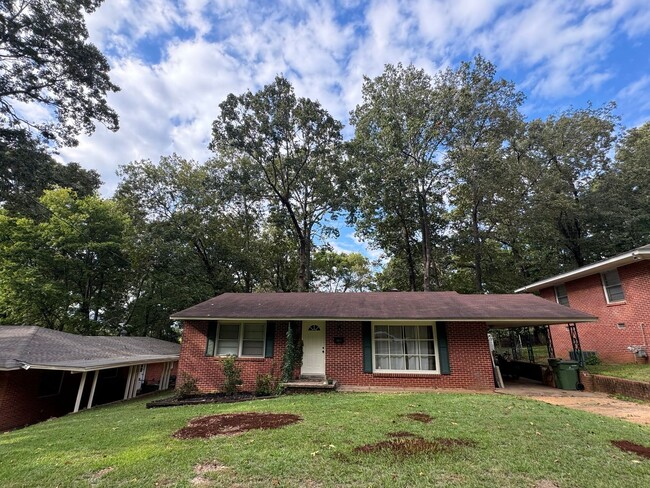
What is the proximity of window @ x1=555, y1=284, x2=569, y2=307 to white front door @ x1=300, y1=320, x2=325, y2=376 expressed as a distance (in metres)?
12.5

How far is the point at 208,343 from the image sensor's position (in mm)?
11633

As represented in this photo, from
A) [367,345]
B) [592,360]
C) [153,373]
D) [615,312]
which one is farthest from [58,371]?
[615,312]

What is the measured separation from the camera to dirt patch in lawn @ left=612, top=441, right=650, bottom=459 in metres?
4.48

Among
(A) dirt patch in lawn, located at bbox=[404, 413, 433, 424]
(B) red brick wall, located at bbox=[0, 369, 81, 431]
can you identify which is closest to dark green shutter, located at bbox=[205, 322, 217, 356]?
(B) red brick wall, located at bbox=[0, 369, 81, 431]

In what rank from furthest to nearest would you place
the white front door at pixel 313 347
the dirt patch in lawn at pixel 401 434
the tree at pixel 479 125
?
the tree at pixel 479 125, the white front door at pixel 313 347, the dirt patch in lawn at pixel 401 434

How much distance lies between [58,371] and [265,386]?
883 cm

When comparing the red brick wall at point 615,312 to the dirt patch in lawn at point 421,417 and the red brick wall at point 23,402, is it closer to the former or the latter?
the dirt patch in lawn at point 421,417

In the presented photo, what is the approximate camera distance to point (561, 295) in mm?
16406

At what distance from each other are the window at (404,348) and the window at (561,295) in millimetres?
9331

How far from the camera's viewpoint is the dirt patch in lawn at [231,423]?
5770 mm

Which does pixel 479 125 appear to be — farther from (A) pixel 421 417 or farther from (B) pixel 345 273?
(A) pixel 421 417

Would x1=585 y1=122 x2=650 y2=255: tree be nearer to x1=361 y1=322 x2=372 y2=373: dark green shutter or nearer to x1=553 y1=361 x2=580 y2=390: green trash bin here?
x1=553 y1=361 x2=580 y2=390: green trash bin

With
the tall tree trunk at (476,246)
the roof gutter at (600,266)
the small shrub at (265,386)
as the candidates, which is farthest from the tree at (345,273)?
the small shrub at (265,386)

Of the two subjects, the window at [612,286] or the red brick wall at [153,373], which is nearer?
the window at [612,286]
